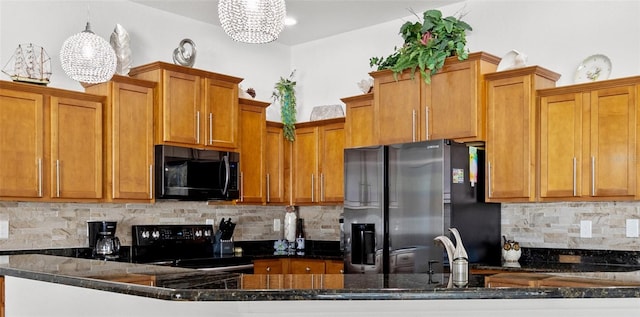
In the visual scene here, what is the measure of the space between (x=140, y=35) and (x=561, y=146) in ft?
11.3

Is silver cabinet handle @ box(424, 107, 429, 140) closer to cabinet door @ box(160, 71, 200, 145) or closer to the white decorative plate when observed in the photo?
the white decorative plate

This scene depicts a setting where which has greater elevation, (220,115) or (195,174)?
(220,115)

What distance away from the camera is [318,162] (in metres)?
5.91

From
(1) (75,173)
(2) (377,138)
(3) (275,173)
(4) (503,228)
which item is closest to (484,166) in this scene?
(4) (503,228)

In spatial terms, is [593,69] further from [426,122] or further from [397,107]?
[397,107]

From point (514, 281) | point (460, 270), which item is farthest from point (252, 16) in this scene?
point (514, 281)

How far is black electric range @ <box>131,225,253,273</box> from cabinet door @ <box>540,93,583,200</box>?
2471 mm

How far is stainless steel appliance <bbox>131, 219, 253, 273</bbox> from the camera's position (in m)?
5.01

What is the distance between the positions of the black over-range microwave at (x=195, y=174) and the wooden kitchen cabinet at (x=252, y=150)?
19 centimetres

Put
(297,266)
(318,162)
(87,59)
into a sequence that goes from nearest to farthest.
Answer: (87,59) < (297,266) < (318,162)

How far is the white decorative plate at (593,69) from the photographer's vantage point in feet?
14.7

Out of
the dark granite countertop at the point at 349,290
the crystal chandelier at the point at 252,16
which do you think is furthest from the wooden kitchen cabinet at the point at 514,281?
the crystal chandelier at the point at 252,16

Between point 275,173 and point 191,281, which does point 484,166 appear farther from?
point 191,281

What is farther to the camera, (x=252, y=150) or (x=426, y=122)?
(x=252, y=150)
